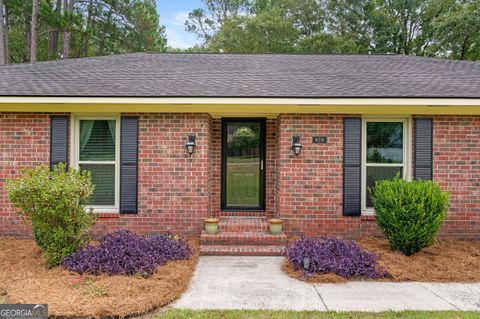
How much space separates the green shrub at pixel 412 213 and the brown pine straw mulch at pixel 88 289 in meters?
3.31

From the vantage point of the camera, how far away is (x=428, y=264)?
5.40 m

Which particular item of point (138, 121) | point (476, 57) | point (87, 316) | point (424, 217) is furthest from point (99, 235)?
point (476, 57)

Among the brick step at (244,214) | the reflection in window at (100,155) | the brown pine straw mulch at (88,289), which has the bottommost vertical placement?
the brown pine straw mulch at (88,289)

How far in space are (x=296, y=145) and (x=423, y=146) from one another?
2.48 metres

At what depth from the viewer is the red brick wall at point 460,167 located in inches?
265

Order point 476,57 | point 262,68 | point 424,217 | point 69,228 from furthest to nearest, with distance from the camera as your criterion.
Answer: point 476,57, point 262,68, point 424,217, point 69,228

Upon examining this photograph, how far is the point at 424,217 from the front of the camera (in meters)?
5.52

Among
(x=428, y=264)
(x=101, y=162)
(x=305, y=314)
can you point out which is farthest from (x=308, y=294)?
(x=101, y=162)

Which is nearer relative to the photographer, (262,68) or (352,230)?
(352,230)

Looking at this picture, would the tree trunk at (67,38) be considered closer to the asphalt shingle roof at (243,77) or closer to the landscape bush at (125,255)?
the asphalt shingle roof at (243,77)

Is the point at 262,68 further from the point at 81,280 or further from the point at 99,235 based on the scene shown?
the point at 81,280

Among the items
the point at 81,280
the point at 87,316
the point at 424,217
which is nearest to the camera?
the point at 87,316

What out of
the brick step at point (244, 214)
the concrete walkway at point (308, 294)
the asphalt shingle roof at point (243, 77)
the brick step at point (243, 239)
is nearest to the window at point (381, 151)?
the asphalt shingle roof at point (243, 77)

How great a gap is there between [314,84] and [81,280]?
17.5 ft
